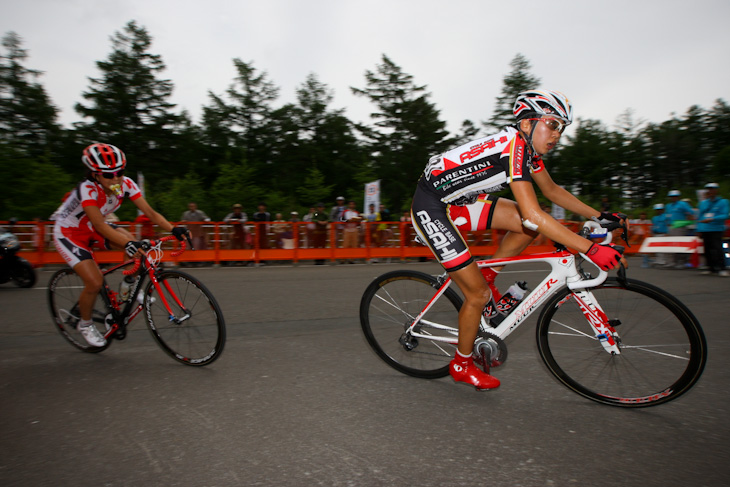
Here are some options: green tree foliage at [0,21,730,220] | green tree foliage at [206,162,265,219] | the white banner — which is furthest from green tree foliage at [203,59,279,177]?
the white banner

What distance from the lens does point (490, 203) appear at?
361cm

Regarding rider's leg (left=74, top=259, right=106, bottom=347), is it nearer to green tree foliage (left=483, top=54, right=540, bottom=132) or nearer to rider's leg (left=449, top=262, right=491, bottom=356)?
rider's leg (left=449, top=262, right=491, bottom=356)

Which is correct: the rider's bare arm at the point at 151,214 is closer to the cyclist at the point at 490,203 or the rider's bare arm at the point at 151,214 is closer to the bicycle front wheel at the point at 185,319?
the bicycle front wheel at the point at 185,319

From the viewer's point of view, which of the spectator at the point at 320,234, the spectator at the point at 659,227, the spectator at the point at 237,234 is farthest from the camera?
the spectator at the point at 320,234

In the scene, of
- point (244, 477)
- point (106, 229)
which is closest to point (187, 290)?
point (106, 229)

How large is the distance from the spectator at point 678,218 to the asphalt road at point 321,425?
8.51 meters

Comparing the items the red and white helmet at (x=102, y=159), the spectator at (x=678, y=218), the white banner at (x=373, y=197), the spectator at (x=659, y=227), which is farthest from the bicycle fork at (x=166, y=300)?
the white banner at (x=373, y=197)

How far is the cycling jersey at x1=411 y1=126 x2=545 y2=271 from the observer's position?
10.1 feet

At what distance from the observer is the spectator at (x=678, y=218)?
39.3ft

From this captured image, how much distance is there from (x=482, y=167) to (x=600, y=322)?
1235mm

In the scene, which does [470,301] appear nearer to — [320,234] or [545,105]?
[545,105]

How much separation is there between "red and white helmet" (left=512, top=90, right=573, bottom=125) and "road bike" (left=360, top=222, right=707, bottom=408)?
71 centimetres

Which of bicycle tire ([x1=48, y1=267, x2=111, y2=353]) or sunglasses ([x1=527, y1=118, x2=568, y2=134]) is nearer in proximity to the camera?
sunglasses ([x1=527, y1=118, x2=568, y2=134])

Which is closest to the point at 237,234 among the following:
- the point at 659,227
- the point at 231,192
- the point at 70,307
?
the point at 70,307
